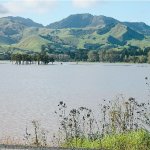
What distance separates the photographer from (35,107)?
68062mm

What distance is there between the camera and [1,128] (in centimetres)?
4572

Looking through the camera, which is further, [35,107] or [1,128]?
[35,107]

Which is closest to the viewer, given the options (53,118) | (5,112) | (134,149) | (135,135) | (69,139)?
(134,149)

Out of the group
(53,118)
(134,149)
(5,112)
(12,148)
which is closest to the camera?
(12,148)

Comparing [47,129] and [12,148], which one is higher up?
[12,148]

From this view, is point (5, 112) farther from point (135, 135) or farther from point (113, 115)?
point (135, 135)

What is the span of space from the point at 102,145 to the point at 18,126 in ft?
75.0

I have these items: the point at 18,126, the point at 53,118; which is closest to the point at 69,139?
the point at 18,126

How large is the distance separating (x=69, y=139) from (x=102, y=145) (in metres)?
4.14

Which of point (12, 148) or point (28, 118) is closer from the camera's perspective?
point (12, 148)

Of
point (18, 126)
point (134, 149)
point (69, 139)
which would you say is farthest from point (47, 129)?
point (134, 149)

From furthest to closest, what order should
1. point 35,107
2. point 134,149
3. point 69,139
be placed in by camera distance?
point 35,107 < point 69,139 < point 134,149

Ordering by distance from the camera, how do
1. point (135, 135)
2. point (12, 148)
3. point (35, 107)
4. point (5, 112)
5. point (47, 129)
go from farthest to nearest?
point (35, 107), point (5, 112), point (47, 129), point (135, 135), point (12, 148)

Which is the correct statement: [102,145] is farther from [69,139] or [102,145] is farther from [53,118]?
[53,118]
